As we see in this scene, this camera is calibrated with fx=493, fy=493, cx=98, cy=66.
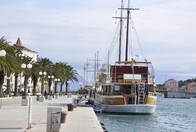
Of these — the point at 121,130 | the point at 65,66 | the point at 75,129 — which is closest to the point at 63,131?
the point at 75,129

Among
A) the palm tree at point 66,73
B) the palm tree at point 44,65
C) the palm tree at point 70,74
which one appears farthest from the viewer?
the palm tree at point 70,74

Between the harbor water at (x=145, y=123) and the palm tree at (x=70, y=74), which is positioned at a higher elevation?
the palm tree at (x=70, y=74)

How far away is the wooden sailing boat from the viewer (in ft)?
193

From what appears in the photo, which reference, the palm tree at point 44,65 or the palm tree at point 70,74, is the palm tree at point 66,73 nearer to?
the palm tree at point 70,74

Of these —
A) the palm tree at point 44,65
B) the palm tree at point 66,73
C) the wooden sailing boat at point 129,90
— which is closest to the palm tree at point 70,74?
the palm tree at point 66,73

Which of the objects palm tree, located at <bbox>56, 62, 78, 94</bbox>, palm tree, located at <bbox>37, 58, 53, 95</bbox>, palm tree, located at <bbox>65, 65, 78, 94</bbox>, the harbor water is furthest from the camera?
palm tree, located at <bbox>65, 65, 78, 94</bbox>

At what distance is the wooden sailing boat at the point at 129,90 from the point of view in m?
58.8

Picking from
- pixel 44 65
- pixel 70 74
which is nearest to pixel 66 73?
pixel 70 74

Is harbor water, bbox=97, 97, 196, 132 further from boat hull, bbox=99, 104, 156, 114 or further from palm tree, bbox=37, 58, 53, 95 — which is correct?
palm tree, bbox=37, 58, 53, 95

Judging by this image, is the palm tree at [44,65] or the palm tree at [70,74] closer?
the palm tree at [44,65]

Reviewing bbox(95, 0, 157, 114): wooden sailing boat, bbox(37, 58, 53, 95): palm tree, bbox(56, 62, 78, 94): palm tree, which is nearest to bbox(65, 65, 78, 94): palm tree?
bbox(56, 62, 78, 94): palm tree

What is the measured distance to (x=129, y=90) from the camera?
59156 millimetres

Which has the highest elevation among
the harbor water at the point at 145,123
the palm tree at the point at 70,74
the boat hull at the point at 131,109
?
the palm tree at the point at 70,74

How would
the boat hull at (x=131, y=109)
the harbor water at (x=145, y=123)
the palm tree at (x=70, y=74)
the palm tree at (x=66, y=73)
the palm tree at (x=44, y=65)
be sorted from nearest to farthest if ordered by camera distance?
the harbor water at (x=145, y=123) < the boat hull at (x=131, y=109) < the palm tree at (x=44, y=65) < the palm tree at (x=66, y=73) < the palm tree at (x=70, y=74)
